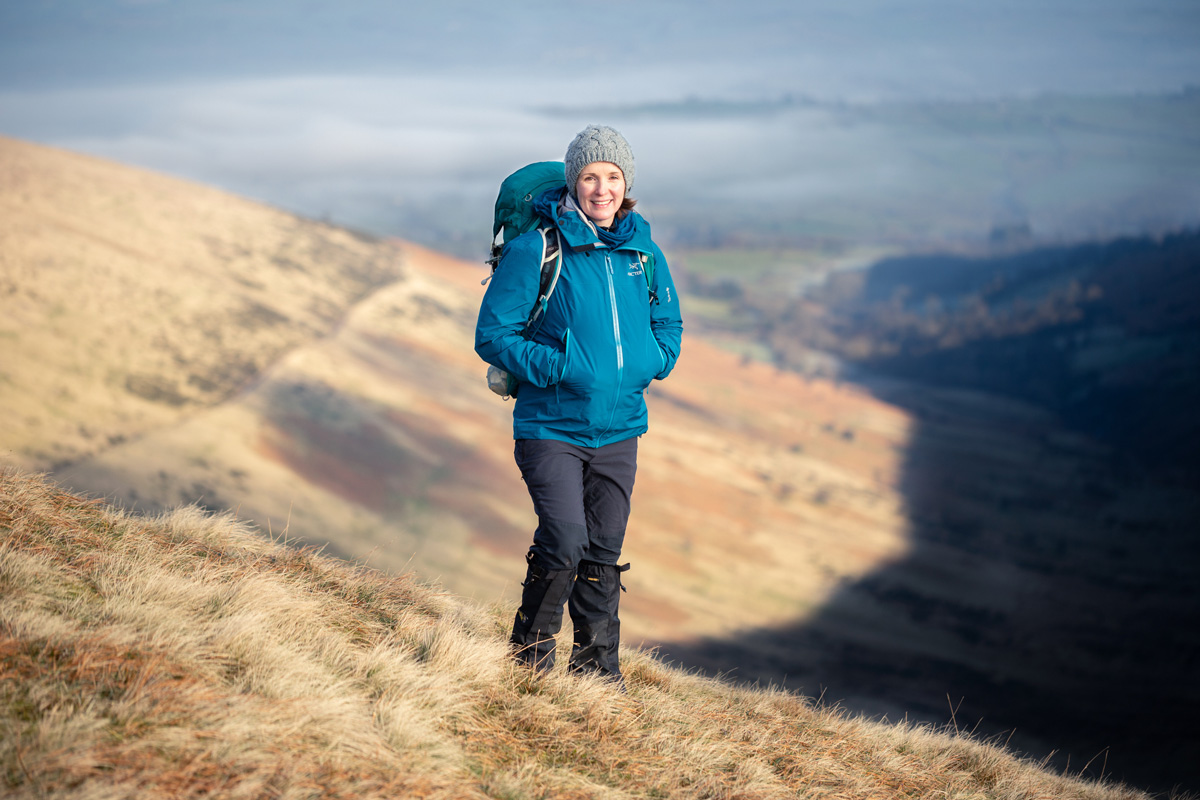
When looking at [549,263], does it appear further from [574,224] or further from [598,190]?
[598,190]

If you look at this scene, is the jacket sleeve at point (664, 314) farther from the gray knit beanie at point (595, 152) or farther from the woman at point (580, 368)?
the gray knit beanie at point (595, 152)

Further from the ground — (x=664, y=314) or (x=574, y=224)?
(x=574, y=224)

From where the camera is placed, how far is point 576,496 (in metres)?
3.96

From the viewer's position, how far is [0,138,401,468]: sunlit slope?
36.5 meters

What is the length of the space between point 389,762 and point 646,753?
127cm

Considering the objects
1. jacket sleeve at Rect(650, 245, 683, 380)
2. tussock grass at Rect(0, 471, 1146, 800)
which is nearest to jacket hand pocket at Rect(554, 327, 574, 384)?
jacket sleeve at Rect(650, 245, 683, 380)

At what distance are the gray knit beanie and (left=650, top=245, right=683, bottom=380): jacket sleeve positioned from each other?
1.58 feet

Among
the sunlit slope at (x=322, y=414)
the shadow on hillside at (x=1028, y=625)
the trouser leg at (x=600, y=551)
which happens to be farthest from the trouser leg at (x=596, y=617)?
the sunlit slope at (x=322, y=414)

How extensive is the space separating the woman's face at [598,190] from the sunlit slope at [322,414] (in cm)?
3019

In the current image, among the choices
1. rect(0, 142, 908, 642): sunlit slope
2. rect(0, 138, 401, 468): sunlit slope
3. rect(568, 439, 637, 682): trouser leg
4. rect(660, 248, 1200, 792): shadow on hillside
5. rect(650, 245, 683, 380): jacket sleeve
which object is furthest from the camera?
rect(660, 248, 1200, 792): shadow on hillside

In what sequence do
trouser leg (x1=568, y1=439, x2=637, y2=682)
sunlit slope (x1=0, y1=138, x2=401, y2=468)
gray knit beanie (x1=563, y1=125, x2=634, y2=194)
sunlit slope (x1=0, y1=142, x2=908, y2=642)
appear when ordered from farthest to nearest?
sunlit slope (x1=0, y1=142, x2=908, y2=642)
sunlit slope (x1=0, y1=138, x2=401, y2=468)
trouser leg (x1=568, y1=439, x2=637, y2=682)
gray knit beanie (x1=563, y1=125, x2=634, y2=194)

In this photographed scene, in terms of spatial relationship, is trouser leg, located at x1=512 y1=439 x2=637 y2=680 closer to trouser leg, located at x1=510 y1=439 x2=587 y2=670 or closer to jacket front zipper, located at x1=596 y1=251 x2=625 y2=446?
trouser leg, located at x1=510 y1=439 x2=587 y2=670

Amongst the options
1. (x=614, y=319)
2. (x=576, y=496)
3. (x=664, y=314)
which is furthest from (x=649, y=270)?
(x=576, y=496)

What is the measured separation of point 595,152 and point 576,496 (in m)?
1.73
